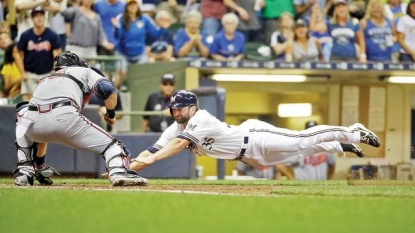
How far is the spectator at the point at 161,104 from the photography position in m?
15.5

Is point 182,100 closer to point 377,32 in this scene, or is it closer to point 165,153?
point 165,153

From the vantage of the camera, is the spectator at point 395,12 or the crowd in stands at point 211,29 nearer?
the crowd in stands at point 211,29

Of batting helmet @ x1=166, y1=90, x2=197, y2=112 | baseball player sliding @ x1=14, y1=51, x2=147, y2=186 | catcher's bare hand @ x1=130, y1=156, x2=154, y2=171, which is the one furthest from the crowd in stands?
baseball player sliding @ x1=14, y1=51, x2=147, y2=186

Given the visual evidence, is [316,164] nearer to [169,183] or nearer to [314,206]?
[169,183]

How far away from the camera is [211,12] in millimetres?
16953

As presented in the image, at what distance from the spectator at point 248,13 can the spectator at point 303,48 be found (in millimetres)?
731

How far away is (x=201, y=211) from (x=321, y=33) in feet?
29.5

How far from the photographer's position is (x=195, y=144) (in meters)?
11.3

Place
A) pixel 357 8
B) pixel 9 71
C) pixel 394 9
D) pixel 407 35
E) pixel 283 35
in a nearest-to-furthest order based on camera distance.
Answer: pixel 9 71
pixel 283 35
pixel 407 35
pixel 357 8
pixel 394 9

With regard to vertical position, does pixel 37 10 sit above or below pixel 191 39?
above

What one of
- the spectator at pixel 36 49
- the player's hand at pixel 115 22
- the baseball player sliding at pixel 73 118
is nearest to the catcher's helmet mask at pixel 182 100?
the baseball player sliding at pixel 73 118

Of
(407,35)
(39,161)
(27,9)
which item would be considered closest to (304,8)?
(407,35)

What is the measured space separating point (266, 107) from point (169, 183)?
6812 mm

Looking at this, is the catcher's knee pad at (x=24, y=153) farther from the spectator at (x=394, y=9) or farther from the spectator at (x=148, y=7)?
the spectator at (x=394, y=9)
